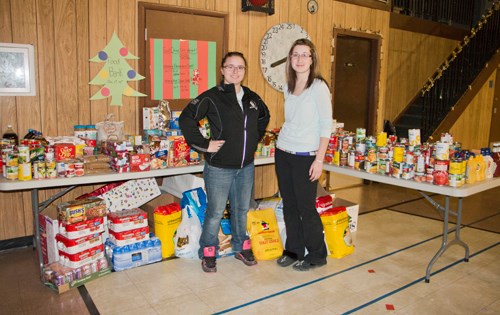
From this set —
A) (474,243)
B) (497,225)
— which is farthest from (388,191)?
(474,243)

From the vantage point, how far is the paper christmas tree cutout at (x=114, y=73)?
352 centimetres

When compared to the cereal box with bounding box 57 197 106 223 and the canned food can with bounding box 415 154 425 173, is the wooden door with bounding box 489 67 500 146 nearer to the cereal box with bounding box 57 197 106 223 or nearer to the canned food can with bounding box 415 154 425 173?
the canned food can with bounding box 415 154 425 173

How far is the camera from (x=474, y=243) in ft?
12.0

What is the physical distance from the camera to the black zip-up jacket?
2.79 meters

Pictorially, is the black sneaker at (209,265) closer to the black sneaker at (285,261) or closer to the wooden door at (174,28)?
the black sneaker at (285,261)

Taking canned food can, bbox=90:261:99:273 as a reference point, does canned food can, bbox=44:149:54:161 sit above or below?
above

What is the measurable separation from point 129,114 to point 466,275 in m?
2.90

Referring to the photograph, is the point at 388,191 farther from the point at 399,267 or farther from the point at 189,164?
the point at 189,164

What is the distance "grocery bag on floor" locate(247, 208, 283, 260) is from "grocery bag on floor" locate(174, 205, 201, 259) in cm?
40

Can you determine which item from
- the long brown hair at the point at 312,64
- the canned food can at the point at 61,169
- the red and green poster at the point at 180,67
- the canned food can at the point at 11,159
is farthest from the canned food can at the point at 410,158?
the canned food can at the point at 11,159

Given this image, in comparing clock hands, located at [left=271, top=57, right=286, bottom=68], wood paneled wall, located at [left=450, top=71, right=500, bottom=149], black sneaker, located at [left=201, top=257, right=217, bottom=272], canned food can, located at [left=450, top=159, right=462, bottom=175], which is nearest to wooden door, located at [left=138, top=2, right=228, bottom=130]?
clock hands, located at [left=271, top=57, right=286, bottom=68]

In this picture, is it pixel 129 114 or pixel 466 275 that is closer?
pixel 466 275

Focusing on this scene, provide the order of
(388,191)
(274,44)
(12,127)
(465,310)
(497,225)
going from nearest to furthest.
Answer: (465,310) < (12,127) < (497,225) < (274,44) < (388,191)

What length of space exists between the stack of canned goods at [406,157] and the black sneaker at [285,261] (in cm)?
87
